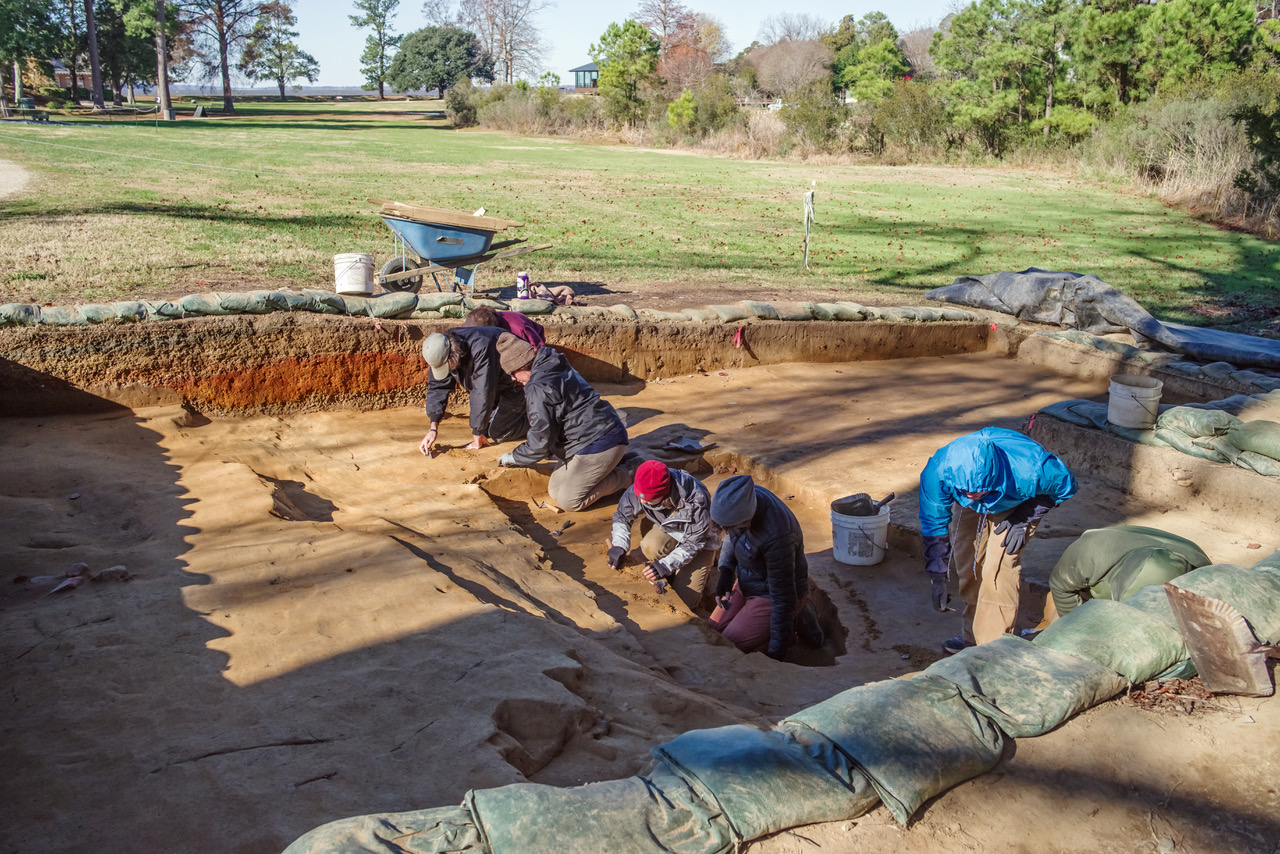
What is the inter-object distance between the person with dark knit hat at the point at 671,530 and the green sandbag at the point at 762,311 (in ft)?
14.3

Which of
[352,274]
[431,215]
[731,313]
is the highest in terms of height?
[431,215]

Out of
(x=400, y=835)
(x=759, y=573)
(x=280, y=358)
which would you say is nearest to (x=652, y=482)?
(x=759, y=573)

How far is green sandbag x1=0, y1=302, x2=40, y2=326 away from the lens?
7086 mm

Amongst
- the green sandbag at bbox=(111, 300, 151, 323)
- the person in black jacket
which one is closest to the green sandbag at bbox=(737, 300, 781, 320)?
the person in black jacket

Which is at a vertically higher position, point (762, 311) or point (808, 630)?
point (762, 311)

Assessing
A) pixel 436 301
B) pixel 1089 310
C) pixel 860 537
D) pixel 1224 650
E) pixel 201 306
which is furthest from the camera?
pixel 1089 310

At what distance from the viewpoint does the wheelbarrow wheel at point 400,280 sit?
9.77 metres

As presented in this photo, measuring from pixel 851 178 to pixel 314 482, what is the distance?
23.4 m

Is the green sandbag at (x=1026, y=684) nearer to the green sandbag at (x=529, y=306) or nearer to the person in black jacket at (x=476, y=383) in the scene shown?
the person in black jacket at (x=476, y=383)

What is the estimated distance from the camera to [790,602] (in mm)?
5059

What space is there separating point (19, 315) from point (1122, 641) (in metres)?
7.79

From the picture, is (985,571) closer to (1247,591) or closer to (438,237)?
(1247,591)

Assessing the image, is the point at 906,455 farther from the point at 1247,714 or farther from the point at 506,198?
the point at 506,198

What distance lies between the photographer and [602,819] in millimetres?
2506
